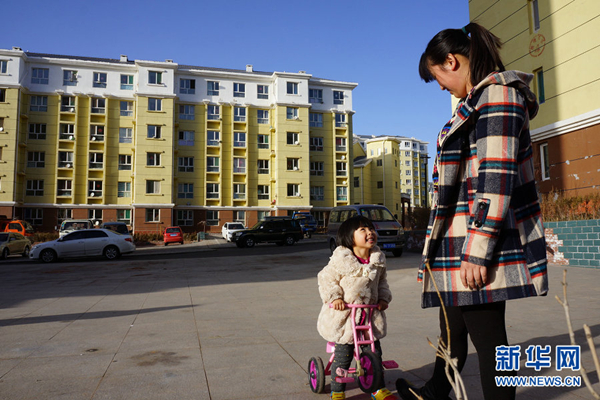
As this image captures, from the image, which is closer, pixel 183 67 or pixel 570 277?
pixel 570 277

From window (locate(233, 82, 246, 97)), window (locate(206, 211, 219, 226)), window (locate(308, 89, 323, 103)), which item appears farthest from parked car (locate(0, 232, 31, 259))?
window (locate(308, 89, 323, 103))

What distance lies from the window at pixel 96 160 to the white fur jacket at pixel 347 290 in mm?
44680

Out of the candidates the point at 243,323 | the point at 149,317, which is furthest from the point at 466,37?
the point at 149,317

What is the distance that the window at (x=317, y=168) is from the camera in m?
48.6

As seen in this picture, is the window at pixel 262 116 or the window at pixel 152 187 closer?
the window at pixel 152 187

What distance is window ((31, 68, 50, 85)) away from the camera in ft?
136

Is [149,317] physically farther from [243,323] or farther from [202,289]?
[202,289]

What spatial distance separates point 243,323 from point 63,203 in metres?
42.2

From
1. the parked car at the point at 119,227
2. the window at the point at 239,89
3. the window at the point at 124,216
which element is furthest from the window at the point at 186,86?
the parked car at the point at 119,227

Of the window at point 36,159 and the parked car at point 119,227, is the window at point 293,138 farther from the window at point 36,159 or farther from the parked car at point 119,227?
the window at point 36,159

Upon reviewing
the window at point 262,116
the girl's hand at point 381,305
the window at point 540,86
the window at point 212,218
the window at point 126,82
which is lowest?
the girl's hand at point 381,305

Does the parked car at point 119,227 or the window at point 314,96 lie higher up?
the window at point 314,96

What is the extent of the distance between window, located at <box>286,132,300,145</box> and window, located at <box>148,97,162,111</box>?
13.5 m

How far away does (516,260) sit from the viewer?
1.92m
